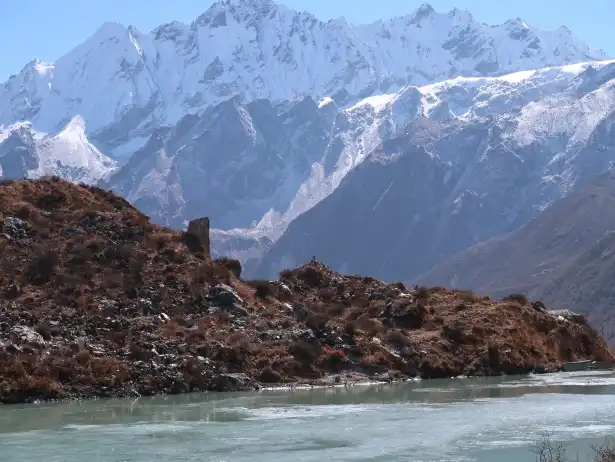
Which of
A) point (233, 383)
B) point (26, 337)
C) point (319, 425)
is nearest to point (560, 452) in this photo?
point (319, 425)

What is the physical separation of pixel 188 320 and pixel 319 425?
18683 mm

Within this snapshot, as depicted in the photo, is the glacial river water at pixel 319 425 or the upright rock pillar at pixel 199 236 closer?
the glacial river water at pixel 319 425

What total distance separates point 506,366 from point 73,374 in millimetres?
24149

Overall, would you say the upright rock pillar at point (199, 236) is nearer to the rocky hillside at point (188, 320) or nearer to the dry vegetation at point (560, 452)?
the rocky hillside at point (188, 320)

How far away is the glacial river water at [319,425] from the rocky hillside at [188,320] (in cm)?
270

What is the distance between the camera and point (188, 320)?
52.9 meters

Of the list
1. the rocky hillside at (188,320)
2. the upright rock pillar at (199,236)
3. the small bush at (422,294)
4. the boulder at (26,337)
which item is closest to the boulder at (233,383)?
the rocky hillside at (188,320)

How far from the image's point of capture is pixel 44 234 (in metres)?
57.0

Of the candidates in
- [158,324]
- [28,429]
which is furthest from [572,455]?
[158,324]

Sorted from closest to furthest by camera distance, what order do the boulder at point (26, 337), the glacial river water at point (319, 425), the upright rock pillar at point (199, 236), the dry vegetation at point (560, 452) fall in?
the dry vegetation at point (560, 452)
the glacial river water at point (319, 425)
the boulder at point (26, 337)
the upright rock pillar at point (199, 236)

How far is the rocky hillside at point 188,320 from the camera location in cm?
4688

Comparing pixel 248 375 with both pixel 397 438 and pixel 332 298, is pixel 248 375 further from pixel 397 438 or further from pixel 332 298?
pixel 397 438

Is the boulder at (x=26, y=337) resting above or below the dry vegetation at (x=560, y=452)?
above

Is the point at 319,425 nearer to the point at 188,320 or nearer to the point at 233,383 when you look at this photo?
the point at 233,383
